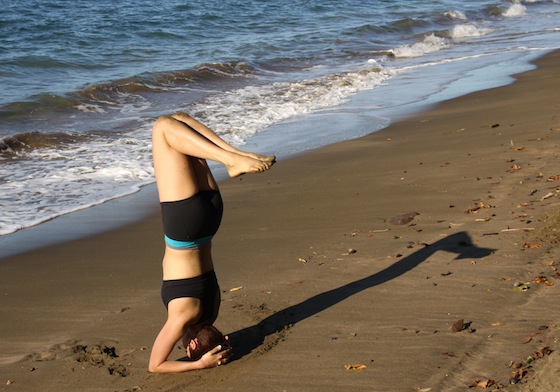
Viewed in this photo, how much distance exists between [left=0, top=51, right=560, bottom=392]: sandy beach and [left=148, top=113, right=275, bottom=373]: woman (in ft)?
0.67

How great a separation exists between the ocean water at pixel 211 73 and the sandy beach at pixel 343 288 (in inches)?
68.4

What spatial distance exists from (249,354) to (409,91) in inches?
405

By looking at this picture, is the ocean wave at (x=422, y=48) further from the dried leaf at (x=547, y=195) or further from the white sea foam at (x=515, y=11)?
the dried leaf at (x=547, y=195)

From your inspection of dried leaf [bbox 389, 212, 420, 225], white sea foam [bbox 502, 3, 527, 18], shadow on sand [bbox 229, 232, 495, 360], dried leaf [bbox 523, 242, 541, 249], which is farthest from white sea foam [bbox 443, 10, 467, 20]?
dried leaf [bbox 523, 242, 541, 249]

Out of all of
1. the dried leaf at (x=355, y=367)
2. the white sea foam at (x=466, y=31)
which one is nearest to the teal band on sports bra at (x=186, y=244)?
the dried leaf at (x=355, y=367)

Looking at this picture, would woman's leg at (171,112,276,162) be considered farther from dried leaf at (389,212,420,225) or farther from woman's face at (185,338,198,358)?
dried leaf at (389,212,420,225)

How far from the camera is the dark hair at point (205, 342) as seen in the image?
13.8 feet

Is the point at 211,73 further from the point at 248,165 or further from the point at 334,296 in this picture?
the point at 248,165

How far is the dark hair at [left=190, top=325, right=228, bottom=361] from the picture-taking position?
4207 mm

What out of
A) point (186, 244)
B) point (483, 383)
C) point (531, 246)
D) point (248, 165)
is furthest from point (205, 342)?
point (531, 246)

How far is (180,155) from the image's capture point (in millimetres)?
4344

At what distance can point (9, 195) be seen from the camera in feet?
26.7

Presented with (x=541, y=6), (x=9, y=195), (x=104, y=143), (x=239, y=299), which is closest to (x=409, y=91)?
(x=104, y=143)

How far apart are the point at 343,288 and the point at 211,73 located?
12442 millimetres
